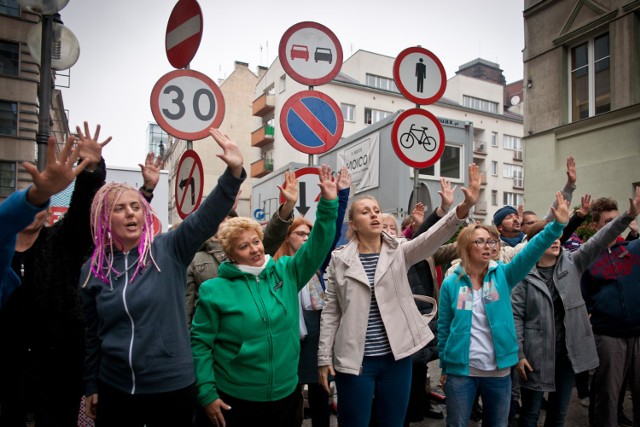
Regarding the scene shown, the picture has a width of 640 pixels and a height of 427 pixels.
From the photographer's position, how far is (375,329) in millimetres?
3393

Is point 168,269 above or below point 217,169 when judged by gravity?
below

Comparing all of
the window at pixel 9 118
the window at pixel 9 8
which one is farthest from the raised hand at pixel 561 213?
the window at pixel 9 8

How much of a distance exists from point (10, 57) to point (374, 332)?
28.2 metres

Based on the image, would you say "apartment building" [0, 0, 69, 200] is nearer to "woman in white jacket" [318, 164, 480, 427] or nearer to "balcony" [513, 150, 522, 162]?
"woman in white jacket" [318, 164, 480, 427]

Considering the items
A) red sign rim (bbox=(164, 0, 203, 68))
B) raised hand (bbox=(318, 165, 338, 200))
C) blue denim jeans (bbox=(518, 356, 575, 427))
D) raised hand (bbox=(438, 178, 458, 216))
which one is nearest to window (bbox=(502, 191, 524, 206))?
blue denim jeans (bbox=(518, 356, 575, 427))

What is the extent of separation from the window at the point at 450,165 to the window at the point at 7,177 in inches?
775

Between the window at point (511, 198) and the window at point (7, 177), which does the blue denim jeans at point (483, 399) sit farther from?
the window at point (511, 198)

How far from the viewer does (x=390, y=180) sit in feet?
47.2

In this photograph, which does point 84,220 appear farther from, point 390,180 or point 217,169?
point 217,169

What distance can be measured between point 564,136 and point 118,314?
43.2 ft

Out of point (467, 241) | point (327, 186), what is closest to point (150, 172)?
point (327, 186)

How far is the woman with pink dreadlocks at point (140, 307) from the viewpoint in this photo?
2543mm

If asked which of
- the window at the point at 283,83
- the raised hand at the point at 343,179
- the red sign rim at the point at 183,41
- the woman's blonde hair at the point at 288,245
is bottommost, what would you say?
the woman's blonde hair at the point at 288,245

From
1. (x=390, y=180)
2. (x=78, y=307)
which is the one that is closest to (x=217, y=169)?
(x=390, y=180)
